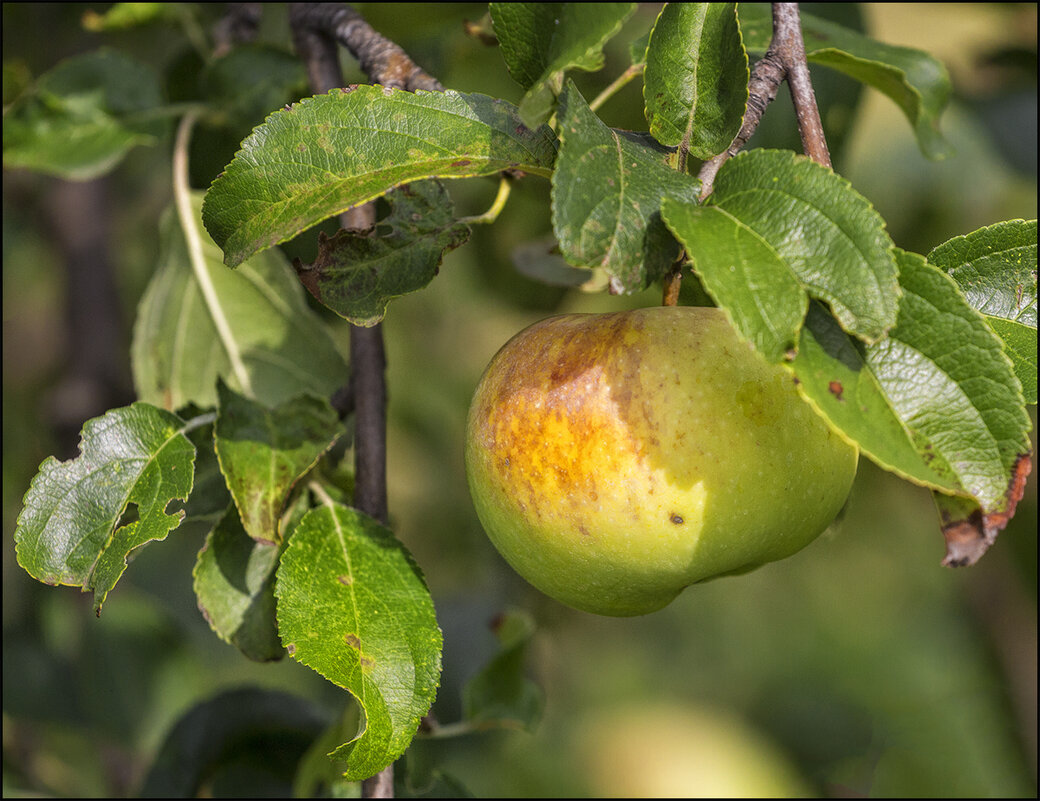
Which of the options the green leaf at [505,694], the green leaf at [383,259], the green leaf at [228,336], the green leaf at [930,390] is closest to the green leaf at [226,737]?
the green leaf at [505,694]

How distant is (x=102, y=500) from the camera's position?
49 centimetres

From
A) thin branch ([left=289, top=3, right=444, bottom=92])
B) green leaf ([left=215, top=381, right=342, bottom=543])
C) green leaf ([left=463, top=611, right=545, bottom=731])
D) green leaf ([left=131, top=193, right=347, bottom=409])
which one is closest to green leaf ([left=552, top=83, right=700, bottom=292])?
thin branch ([left=289, top=3, right=444, bottom=92])

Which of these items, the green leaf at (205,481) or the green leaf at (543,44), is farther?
the green leaf at (205,481)

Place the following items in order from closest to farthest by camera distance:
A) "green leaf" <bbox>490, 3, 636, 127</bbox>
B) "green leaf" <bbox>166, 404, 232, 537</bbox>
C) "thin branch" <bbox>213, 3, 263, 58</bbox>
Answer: "green leaf" <bbox>490, 3, 636, 127</bbox> → "green leaf" <bbox>166, 404, 232, 537</bbox> → "thin branch" <bbox>213, 3, 263, 58</bbox>

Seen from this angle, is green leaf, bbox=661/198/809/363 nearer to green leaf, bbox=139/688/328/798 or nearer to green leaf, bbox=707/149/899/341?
green leaf, bbox=707/149/899/341

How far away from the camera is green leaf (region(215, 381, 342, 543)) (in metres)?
0.51

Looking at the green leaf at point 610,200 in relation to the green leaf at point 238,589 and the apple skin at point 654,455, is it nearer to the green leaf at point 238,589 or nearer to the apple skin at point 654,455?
the apple skin at point 654,455

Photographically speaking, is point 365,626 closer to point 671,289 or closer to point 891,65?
point 671,289

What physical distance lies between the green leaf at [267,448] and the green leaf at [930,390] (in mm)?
298

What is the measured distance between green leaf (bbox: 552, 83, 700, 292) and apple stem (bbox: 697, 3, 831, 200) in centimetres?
4

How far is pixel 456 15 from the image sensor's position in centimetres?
82

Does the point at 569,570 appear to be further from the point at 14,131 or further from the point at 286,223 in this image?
the point at 14,131

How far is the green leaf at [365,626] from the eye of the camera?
436 mm

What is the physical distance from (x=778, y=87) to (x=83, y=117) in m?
0.59
